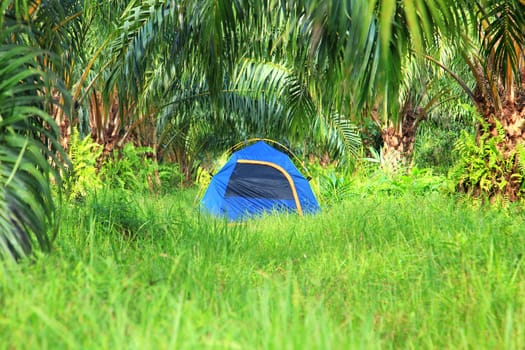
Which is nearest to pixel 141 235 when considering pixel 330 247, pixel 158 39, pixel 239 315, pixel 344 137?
pixel 330 247

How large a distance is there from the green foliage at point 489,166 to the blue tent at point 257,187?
2408mm

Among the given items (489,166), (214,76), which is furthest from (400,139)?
(214,76)

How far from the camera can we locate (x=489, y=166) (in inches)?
257

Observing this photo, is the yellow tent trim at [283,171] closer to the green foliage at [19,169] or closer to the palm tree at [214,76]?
the palm tree at [214,76]

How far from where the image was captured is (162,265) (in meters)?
3.30

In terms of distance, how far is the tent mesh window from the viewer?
873 centimetres

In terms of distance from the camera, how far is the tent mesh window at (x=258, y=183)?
8734mm

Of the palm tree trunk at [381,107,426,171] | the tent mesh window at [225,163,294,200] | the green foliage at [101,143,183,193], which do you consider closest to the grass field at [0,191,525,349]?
the tent mesh window at [225,163,294,200]

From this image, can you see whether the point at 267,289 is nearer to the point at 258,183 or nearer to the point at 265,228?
the point at 265,228

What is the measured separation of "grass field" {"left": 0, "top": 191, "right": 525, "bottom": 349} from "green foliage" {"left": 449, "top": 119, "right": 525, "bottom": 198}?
3.71 ft

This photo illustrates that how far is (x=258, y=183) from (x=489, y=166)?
3.36 metres

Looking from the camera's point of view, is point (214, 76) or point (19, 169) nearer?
point (19, 169)

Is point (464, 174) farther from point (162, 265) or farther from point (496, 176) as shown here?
point (162, 265)

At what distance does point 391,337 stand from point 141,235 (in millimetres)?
2092
